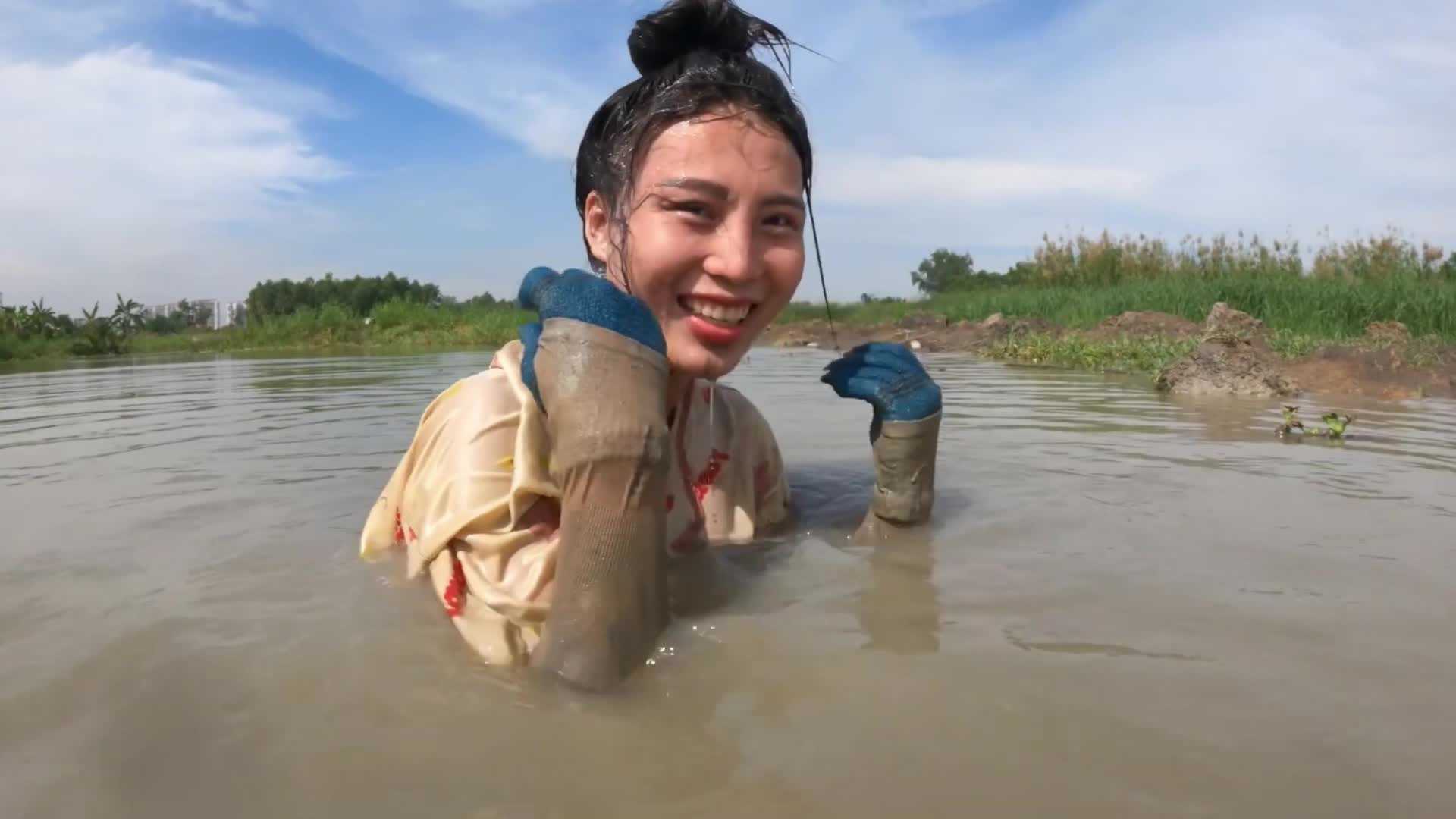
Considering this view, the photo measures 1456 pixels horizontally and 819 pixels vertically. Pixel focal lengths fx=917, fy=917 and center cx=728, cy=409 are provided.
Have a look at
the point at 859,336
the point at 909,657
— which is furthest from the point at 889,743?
the point at 859,336

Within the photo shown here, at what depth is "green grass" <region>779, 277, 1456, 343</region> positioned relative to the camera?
8773 millimetres

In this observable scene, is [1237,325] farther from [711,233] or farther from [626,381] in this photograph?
[626,381]

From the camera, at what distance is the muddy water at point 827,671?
1.10m

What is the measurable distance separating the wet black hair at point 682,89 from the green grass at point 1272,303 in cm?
866

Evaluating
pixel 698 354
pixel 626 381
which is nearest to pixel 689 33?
pixel 698 354

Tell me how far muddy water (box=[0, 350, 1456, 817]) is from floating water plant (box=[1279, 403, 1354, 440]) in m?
0.81

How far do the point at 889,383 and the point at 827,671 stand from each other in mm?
915

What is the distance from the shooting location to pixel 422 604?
5.94ft

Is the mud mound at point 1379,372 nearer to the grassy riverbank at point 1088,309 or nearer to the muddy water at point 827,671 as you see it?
the grassy riverbank at point 1088,309

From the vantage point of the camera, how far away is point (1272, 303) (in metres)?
10.4

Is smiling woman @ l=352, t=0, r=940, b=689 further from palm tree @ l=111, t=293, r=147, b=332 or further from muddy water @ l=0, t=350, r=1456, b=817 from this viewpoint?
palm tree @ l=111, t=293, r=147, b=332

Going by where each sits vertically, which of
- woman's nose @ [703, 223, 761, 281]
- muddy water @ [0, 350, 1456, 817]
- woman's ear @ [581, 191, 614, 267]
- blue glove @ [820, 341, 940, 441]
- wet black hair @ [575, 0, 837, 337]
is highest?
wet black hair @ [575, 0, 837, 337]

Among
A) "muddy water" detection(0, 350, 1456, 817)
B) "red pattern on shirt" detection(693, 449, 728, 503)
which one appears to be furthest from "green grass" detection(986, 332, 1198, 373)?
"red pattern on shirt" detection(693, 449, 728, 503)

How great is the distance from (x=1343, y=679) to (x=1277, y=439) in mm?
2804
